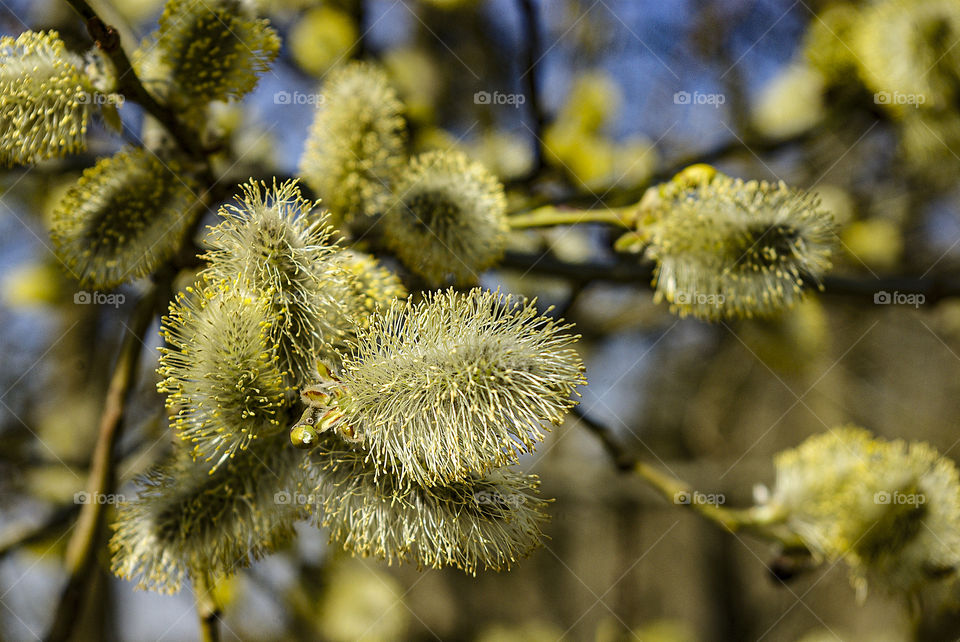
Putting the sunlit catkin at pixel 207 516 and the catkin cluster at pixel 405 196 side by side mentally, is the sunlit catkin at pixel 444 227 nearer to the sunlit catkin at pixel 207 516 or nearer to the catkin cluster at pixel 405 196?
the catkin cluster at pixel 405 196

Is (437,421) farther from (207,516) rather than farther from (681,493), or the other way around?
(681,493)

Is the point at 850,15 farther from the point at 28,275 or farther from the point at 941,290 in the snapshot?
the point at 28,275

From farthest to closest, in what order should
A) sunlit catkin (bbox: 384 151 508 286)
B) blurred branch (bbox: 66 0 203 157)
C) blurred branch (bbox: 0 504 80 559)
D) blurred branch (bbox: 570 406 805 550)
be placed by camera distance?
blurred branch (bbox: 0 504 80 559), blurred branch (bbox: 570 406 805 550), sunlit catkin (bbox: 384 151 508 286), blurred branch (bbox: 66 0 203 157)

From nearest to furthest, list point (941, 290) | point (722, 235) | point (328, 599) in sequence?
point (722, 235) < point (941, 290) < point (328, 599)

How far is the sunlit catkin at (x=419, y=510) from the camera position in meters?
0.67

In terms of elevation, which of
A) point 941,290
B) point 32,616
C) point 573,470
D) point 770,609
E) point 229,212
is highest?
point 229,212

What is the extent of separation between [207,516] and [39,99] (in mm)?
539

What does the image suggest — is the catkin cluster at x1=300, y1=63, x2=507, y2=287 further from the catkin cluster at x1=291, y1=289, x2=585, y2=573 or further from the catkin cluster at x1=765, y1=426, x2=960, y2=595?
the catkin cluster at x1=765, y1=426, x2=960, y2=595

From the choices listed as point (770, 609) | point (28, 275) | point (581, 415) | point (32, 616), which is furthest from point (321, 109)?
point (770, 609)

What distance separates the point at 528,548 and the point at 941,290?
1.00 m

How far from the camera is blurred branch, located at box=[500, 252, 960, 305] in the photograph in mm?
1153

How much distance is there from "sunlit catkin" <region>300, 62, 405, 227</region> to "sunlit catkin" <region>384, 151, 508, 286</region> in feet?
0.14

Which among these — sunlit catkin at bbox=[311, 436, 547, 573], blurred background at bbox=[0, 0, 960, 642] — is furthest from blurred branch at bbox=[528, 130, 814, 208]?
sunlit catkin at bbox=[311, 436, 547, 573]

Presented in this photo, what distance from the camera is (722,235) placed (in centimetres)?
94
